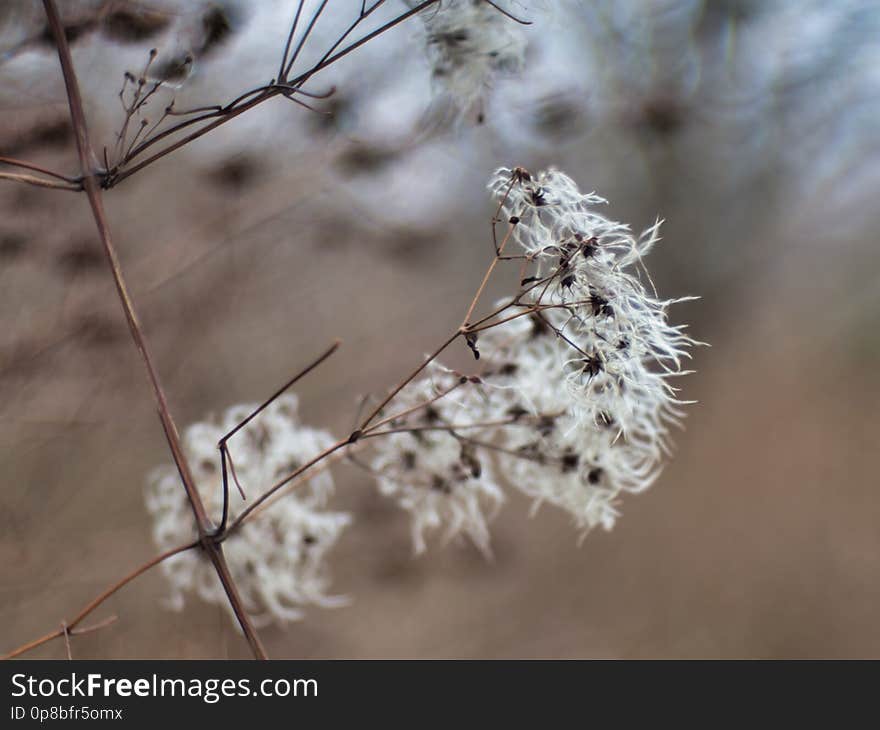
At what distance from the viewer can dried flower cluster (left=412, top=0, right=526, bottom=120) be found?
0.39 m

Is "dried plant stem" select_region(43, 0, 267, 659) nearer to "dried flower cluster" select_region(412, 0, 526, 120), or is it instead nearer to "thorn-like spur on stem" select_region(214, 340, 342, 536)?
"thorn-like spur on stem" select_region(214, 340, 342, 536)

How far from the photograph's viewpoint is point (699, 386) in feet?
4.61

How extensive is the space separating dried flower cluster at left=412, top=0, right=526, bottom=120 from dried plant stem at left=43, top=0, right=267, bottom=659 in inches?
7.2

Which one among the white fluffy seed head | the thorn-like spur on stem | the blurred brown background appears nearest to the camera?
the thorn-like spur on stem

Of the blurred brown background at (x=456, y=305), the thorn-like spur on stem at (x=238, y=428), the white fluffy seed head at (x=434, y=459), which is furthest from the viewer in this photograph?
the blurred brown background at (x=456, y=305)

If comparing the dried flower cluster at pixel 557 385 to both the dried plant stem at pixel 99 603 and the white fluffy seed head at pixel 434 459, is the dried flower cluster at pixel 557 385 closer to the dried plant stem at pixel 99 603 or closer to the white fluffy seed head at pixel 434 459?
the white fluffy seed head at pixel 434 459

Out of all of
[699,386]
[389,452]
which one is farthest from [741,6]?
[389,452]

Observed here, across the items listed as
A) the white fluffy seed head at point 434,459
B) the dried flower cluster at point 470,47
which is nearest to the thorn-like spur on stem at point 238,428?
the white fluffy seed head at point 434,459

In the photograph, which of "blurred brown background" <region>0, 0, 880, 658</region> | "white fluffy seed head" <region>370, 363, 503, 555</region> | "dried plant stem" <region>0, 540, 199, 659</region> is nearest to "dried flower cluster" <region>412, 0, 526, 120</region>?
"blurred brown background" <region>0, 0, 880, 658</region>

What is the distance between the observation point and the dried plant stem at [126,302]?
263mm

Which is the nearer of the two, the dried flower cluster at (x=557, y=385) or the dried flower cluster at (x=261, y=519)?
the dried flower cluster at (x=557, y=385)

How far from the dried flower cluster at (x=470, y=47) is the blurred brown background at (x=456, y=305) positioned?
3 cm

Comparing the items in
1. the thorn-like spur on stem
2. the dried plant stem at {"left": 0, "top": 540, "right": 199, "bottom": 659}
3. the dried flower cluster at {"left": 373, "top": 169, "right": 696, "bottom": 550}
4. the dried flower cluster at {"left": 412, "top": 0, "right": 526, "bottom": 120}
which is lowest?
the dried plant stem at {"left": 0, "top": 540, "right": 199, "bottom": 659}

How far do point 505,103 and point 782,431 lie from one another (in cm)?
105
